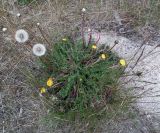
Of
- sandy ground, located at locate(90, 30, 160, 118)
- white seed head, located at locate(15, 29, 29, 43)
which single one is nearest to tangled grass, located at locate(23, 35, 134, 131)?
sandy ground, located at locate(90, 30, 160, 118)

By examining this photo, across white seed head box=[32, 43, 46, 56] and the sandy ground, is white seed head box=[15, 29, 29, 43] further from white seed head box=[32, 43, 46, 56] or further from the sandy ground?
the sandy ground

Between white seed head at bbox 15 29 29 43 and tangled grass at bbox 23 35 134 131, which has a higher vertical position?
white seed head at bbox 15 29 29 43

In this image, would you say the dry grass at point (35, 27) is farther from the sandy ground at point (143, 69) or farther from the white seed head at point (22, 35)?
the white seed head at point (22, 35)

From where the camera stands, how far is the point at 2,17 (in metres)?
3.07

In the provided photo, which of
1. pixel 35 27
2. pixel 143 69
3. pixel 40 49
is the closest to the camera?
pixel 40 49

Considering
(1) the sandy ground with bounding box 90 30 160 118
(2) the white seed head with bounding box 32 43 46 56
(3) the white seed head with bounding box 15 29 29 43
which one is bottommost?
(1) the sandy ground with bounding box 90 30 160 118

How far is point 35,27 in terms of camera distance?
3.04 meters

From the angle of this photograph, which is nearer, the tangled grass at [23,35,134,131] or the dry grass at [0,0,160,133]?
the tangled grass at [23,35,134,131]

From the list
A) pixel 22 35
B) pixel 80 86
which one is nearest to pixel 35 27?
pixel 22 35

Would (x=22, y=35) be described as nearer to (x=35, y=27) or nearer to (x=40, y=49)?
(x=40, y=49)

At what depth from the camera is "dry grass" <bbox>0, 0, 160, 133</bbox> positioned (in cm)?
259

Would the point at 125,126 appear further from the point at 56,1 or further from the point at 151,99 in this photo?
the point at 56,1

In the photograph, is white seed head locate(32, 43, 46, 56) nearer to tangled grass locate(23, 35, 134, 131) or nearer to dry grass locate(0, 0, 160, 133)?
tangled grass locate(23, 35, 134, 131)

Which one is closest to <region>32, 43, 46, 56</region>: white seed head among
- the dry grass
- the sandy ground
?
the dry grass
